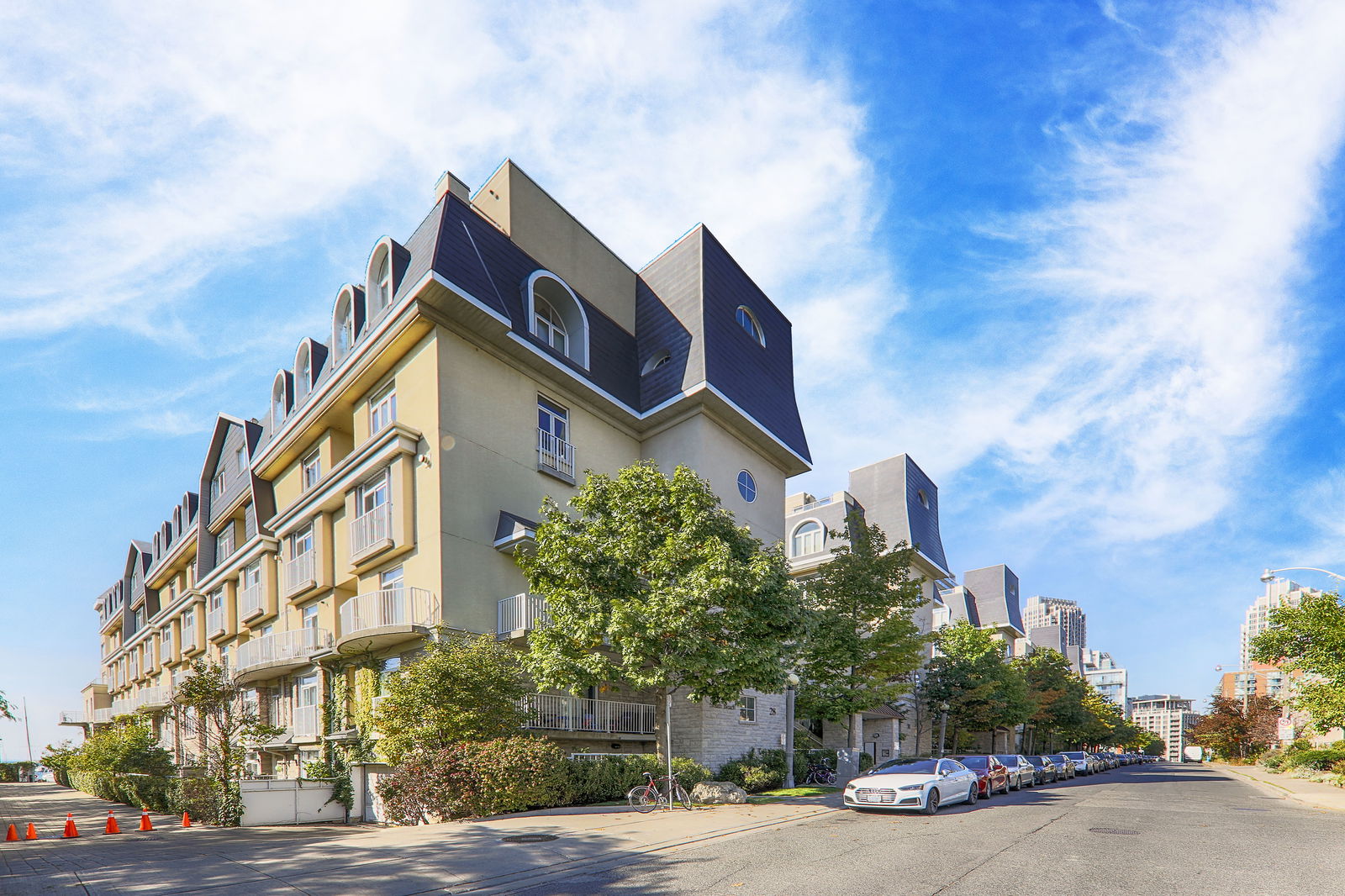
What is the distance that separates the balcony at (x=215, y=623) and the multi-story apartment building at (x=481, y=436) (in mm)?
854

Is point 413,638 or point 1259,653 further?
point 1259,653

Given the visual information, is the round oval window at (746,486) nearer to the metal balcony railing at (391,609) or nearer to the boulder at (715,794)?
the boulder at (715,794)

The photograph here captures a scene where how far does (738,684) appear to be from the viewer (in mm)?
17656

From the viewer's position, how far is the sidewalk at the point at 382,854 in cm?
940

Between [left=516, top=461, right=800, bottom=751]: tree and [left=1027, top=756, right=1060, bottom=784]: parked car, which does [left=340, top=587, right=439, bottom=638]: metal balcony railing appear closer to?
[left=516, top=461, right=800, bottom=751]: tree

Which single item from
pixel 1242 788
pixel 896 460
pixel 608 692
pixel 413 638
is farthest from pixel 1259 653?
pixel 413 638

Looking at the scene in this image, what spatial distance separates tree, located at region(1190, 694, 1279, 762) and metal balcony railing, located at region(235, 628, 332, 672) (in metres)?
66.0

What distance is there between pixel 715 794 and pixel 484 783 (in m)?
5.31

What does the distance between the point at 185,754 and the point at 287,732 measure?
16.7 meters

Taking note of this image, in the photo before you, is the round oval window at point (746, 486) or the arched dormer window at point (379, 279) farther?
the round oval window at point (746, 486)

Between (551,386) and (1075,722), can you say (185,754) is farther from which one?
(1075,722)

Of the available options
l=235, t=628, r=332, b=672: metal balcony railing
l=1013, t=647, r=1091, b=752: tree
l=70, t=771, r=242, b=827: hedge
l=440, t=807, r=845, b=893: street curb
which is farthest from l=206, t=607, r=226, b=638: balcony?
l=1013, t=647, r=1091, b=752: tree

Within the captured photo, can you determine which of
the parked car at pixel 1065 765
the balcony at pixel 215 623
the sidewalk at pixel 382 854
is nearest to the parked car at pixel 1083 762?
the parked car at pixel 1065 765

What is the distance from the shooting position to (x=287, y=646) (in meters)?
25.3
